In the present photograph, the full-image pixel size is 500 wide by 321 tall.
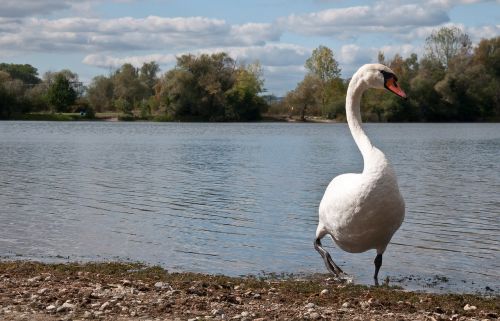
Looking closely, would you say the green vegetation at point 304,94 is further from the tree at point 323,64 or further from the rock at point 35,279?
the rock at point 35,279

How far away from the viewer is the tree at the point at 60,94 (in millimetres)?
142625

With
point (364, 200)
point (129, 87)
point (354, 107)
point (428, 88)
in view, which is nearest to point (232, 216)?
point (354, 107)

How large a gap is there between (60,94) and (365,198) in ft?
448

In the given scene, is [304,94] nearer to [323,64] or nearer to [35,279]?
[323,64]

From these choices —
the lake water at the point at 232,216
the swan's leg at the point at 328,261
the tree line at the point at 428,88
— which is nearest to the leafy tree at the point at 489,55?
the tree line at the point at 428,88

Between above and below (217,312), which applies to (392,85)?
above

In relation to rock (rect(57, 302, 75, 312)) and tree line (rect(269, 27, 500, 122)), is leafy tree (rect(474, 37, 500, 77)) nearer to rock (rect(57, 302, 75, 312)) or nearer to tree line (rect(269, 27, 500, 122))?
tree line (rect(269, 27, 500, 122))

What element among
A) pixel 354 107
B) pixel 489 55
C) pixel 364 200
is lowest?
pixel 364 200

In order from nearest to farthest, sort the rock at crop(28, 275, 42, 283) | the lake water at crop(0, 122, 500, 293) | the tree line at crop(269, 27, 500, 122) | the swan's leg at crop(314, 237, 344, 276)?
the rock at crop(28, 275, 42, 283) → the swan's leg at crop(314, 237, 344, 276) → the lake water at crop(0, 122, 500, 293) → the tree line at crop(269, 27, 500, 122)

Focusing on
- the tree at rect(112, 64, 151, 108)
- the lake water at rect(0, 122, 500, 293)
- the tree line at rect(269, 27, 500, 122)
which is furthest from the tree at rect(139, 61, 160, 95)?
the lake water at rect(0, 122, 500, 293)

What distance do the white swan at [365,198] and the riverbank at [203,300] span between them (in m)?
0.81

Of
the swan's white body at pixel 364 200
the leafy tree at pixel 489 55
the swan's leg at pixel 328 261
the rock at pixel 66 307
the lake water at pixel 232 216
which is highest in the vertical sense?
the leafy tree at pixel 489 55

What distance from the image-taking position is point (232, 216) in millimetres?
22047

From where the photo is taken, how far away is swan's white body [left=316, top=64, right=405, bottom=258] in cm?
1120
